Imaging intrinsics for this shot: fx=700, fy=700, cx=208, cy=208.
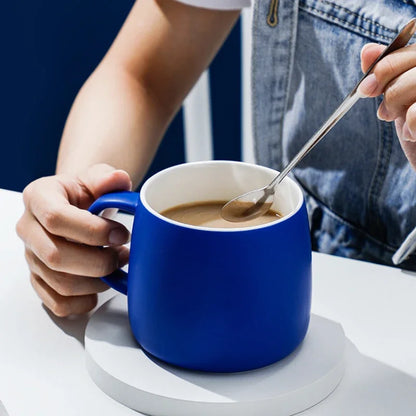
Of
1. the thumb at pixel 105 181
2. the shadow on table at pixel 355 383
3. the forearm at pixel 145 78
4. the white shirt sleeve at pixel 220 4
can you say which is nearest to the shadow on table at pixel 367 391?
the shadow on table at pixel 355 383

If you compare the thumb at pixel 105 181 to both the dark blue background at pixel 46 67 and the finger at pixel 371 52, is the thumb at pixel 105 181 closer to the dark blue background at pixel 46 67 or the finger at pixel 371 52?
the finger at pixel 371 52

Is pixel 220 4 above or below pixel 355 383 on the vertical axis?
above

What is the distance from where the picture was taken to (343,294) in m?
0.56

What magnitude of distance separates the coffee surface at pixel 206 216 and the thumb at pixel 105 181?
5 centimetres

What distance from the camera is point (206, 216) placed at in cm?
49

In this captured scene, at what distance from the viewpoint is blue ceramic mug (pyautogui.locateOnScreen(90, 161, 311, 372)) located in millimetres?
412

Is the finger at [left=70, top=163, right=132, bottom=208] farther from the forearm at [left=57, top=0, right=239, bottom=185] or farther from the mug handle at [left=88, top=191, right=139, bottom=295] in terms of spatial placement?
the forearm at [left=57, top=0, right=239, bottom=185]

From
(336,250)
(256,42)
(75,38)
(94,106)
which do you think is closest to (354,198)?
(336,250)

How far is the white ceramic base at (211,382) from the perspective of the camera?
0.44m

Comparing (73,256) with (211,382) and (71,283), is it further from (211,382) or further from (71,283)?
(211,382)

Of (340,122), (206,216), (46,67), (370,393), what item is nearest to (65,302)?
(206,216)

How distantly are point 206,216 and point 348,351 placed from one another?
142 millimetres

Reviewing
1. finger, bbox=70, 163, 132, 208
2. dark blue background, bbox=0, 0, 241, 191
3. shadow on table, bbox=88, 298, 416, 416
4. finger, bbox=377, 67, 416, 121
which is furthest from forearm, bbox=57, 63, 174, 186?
dark blue background, bbox=0, 0, 241, 191

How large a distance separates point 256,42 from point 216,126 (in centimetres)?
82
